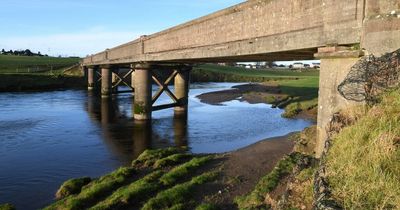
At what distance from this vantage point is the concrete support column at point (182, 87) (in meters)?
A: 30.2

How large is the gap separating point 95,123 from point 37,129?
3.96 meters

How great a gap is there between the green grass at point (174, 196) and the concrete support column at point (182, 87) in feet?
61.5

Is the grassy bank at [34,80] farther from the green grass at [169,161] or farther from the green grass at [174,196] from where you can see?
the green grass at [174,196]

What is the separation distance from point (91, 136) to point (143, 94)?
5.85 meters

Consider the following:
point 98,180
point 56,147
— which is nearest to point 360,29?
point 98,180

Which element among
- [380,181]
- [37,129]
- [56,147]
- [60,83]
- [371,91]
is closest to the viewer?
[380,181]

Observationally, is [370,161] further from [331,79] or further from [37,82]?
[37,82]

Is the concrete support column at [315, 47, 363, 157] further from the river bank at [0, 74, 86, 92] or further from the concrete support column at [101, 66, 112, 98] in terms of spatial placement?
the river bank at [0, 74, 86, 92]

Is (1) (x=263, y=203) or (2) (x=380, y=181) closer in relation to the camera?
(2) (x=380, y=181)

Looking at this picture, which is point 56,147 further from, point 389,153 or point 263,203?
point 389,153

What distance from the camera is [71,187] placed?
40.8 feet

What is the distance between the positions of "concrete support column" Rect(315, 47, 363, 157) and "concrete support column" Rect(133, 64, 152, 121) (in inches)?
721

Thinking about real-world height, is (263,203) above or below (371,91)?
below

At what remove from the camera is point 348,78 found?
7980 millimetres
